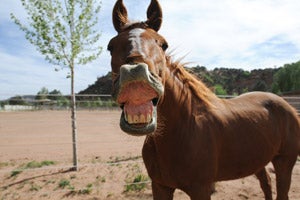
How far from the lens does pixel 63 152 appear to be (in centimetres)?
841

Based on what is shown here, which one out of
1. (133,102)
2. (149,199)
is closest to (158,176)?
(133,102)

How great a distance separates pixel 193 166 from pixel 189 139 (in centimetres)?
22

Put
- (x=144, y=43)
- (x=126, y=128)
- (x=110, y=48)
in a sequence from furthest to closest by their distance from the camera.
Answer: (x=110, y=48) < (x=144, y=43) < (x=126, y=128)

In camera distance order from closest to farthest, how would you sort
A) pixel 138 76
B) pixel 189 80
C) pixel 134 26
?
pixel 138 76
pixel 134 26
pixel 189 80

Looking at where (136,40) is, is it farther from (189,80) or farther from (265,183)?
(265,183)

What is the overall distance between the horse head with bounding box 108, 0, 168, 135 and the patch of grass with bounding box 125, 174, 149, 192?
12.3 feet

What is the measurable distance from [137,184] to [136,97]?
160 inches

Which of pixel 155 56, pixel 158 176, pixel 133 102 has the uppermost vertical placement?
pixel 155 56

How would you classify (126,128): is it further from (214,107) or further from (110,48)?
(214,107)

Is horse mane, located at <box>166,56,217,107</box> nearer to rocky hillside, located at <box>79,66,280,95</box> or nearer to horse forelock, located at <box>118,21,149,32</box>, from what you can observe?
horse forelock, located at <box>118,21,149,32</box>

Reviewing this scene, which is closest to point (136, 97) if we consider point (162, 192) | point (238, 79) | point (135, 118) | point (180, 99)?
point (135, 118)

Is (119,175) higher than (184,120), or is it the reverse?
(184,120)

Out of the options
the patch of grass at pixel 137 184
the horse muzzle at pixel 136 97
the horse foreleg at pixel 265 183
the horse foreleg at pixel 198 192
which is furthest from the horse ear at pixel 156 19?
the patch of grass at pixel 137 184

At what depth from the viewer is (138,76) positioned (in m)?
1.57
